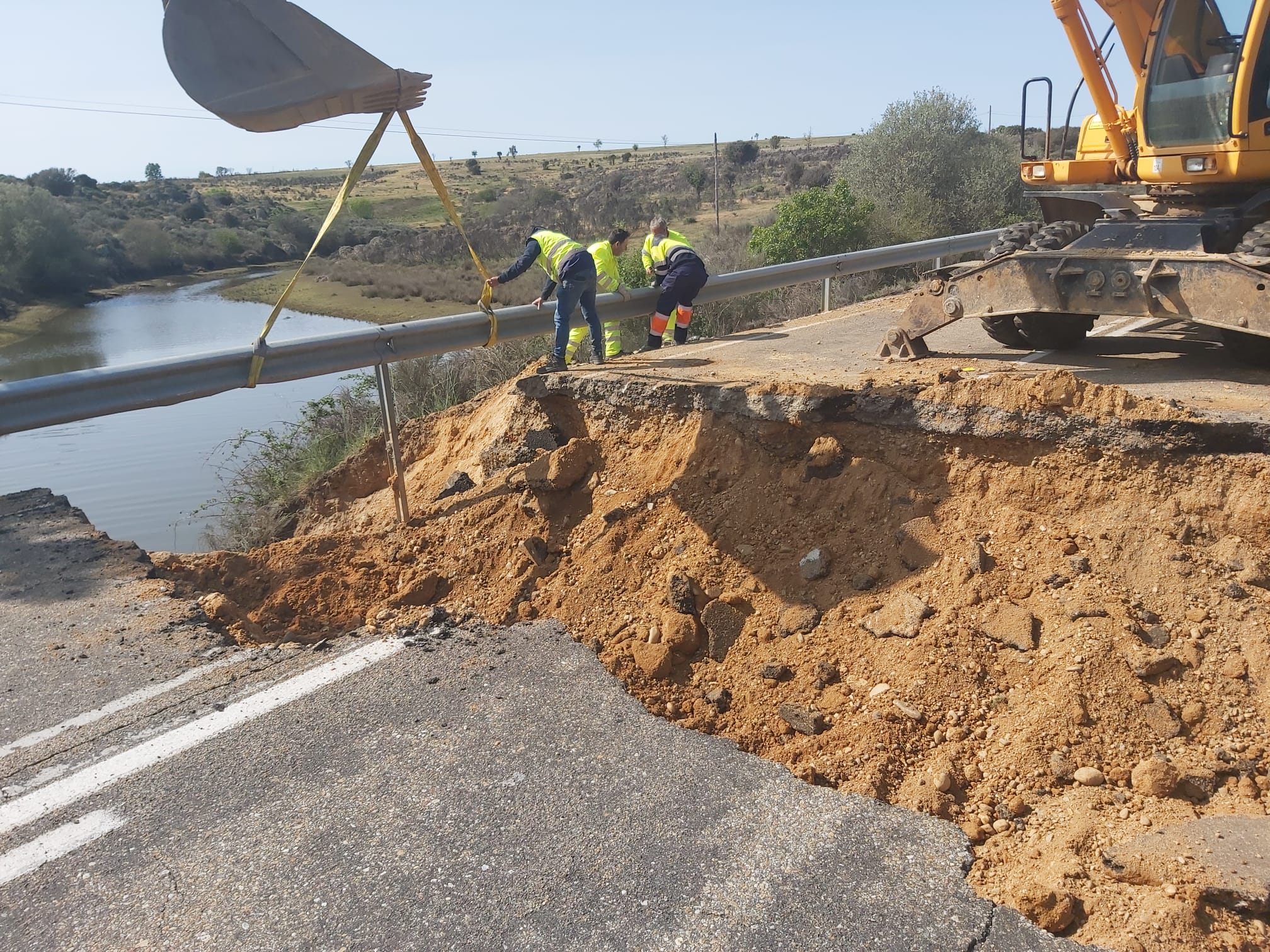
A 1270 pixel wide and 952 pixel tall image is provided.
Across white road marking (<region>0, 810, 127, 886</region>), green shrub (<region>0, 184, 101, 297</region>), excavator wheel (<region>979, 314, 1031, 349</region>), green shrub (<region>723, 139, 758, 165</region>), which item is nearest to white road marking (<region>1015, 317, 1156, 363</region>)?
excavator wheel (<region>979, 314, 1031, 349</region>)

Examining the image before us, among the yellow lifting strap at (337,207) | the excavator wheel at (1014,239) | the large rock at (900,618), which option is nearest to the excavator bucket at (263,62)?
the yellow lifting strap at (337,207)

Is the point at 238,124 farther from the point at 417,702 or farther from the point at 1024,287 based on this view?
the point at 1024,287

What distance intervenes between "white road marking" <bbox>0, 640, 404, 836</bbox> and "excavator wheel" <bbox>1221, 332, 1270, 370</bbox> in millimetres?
5538

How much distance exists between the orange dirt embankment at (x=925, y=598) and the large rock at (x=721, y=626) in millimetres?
12

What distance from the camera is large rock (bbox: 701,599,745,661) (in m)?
4.40

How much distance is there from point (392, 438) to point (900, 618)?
335cm

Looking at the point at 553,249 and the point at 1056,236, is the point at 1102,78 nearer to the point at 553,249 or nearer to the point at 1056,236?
the point at 1056,236

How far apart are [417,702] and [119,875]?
1.26m

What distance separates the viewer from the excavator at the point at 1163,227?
5977mm

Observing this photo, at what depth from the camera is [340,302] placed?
24641 millimetres

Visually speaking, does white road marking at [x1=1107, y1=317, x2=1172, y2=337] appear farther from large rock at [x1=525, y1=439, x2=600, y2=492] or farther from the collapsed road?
large rock at [x1=525, y1=439, x2=600, y2=492]

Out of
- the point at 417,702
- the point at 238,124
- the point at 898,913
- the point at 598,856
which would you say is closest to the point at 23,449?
the point at 238,124

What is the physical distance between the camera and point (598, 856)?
3064mm

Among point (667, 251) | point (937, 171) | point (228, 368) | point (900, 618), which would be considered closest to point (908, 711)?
point (900, 618)
